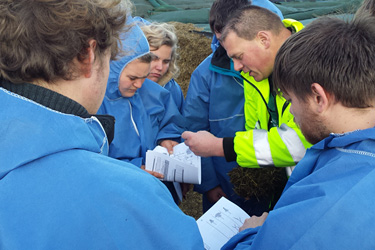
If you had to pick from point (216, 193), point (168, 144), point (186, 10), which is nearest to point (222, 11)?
point (168, 144)

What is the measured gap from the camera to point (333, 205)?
1217 millimetres

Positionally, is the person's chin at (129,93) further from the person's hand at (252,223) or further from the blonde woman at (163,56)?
the person's hand at (252,223)

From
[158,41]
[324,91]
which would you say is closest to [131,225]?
[324,91]

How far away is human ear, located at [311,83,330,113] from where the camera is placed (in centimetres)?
145

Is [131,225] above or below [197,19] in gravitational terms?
above

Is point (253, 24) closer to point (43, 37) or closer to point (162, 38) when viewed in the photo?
point (162, 38)

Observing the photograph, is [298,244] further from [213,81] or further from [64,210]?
[213,81]

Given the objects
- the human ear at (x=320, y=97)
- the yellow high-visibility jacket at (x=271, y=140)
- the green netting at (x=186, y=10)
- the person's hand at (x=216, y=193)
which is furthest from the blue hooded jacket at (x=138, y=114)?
the green netting at (x=186, y=10)

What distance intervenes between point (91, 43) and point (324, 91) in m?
0.94

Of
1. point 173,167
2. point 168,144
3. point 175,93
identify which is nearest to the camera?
point 173,167

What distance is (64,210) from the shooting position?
0.98 metres

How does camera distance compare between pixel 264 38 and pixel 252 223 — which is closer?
pixel 252 223

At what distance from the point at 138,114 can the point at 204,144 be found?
2.08 feet

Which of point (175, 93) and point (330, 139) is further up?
point (330, 139)
